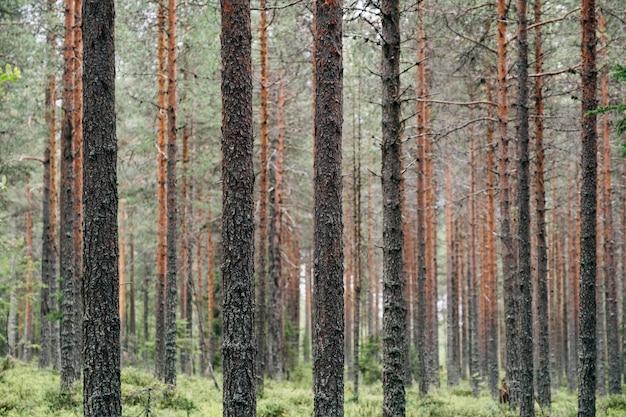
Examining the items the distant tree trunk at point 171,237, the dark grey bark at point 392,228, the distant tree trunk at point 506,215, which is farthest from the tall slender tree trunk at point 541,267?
the distant tree trunk at point 171,237

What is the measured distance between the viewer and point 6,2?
1627 centimetres

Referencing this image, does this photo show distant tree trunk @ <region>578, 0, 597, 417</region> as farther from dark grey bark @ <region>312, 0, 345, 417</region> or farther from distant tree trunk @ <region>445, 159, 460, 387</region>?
distant tree trunk @ <region>445, 159, 460, 387</region>

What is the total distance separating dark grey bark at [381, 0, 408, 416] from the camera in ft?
29.5

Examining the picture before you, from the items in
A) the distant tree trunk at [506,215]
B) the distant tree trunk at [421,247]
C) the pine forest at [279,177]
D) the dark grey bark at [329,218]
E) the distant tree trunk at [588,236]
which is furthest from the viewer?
the distant tree trunk at [421,247]

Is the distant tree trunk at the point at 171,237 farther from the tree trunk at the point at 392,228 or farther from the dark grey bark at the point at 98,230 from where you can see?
Answer: the dark grey bark at the point at 98,230

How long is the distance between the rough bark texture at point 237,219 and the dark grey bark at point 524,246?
6635mm

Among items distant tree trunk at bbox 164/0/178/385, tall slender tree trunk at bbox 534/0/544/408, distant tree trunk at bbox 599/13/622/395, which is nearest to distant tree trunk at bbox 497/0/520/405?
tall slender tree trunk at bbox 534/0/544/408

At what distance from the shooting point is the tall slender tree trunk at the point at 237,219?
6.77 m

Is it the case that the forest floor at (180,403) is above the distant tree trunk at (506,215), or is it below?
below

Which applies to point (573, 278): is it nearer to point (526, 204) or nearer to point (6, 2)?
point (526, 204)

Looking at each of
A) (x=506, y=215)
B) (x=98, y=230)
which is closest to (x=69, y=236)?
(x=98, y=230)

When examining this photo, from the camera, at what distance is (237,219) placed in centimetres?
683

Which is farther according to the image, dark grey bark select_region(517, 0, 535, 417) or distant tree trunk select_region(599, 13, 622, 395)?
distant tree trunk select_region(599, 13, 622, 395)

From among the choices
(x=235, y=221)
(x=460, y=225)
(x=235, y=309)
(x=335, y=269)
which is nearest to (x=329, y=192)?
(x=335, y=269)
